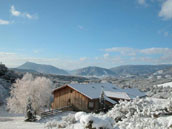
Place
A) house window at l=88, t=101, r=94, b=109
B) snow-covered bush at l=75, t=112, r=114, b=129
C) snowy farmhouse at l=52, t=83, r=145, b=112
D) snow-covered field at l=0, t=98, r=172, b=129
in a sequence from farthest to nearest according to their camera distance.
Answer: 1. house window at l=88, t=101, r=94, b=109
2. snowy farmhouse at l=52, t=83, r=145, b=112
3. snow-covered field at l=0, t=98, r=172, b=129
4. snow-covered bush at l=75, t=112, r=114, b=129

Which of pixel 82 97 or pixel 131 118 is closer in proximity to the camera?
pixel 131 118

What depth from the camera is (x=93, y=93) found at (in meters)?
31.9

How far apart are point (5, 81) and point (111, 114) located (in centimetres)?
4858

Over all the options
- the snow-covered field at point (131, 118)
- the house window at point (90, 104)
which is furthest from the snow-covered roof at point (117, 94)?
the snow-covered field at point (131, 118)

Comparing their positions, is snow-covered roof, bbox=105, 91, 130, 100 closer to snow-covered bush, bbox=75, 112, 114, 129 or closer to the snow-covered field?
the snow-covered field

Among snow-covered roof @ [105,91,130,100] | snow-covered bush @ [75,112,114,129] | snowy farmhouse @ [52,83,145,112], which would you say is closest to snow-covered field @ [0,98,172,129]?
snow-covered bush @ [75,112,114,129]

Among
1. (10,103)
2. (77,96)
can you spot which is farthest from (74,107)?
(10,103)

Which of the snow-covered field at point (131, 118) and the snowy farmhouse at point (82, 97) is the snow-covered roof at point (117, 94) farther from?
the snow-covered field at point (131, 118)

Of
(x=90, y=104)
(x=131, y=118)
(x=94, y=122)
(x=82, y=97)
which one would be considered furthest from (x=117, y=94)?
(x=94, y=122)

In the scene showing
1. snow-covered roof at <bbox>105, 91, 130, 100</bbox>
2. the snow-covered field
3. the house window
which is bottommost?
the house window

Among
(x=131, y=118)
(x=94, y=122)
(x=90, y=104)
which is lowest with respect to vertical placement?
(x=90, y=104)

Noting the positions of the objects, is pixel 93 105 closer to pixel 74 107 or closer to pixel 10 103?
pixel 74 107

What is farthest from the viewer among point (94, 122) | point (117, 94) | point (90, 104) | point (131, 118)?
point (117, 94)

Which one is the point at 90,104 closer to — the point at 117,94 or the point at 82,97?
the point at 82,97
